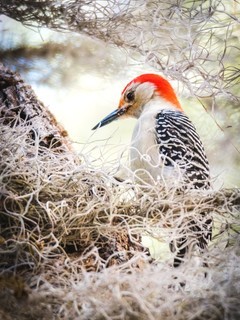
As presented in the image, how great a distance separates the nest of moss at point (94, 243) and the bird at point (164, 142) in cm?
3

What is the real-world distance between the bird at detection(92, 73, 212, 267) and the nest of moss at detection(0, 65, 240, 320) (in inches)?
1.3

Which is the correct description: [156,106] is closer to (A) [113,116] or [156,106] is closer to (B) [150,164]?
(A) [113,116]

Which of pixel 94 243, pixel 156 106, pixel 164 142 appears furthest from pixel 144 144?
pixel 94 243

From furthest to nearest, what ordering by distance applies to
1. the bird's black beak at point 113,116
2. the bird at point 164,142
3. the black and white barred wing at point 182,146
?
the bird's black beak at point 113,116 → the black and white barred wing at point 182,146 → the bird at point 164,142

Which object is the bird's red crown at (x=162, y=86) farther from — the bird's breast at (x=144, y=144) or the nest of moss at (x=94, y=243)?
the nest of moss at (x=94, y=243)

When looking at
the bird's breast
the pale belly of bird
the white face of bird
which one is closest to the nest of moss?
the pale belly of bird

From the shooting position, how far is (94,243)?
3.66 feet

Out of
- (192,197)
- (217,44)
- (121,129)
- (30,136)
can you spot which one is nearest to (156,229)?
(192,197)

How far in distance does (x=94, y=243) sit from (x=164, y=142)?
0.32 m

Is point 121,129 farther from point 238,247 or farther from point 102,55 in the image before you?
point 238,247

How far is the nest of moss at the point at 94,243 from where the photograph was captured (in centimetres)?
89

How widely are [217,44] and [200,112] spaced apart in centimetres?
17

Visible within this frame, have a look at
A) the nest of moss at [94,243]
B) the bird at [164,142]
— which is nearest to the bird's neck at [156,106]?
the bird at [164,142]

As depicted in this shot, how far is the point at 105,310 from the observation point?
2.84 ft
